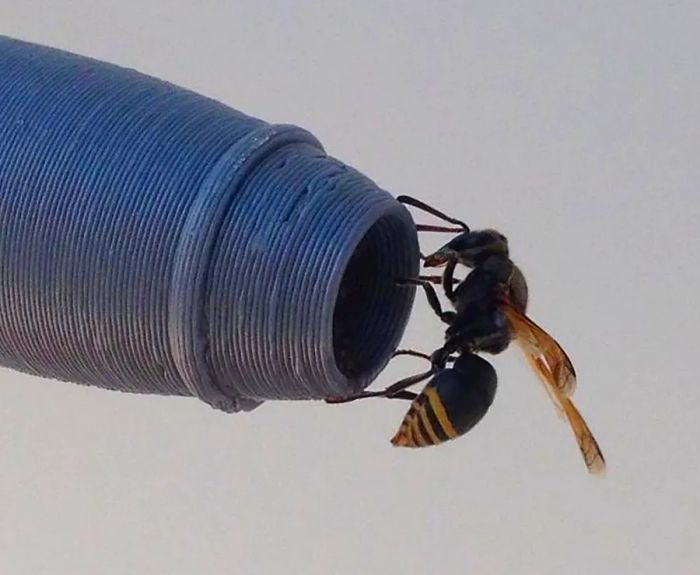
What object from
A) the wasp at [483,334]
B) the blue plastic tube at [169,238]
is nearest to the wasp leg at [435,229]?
the wasp at [483,334]

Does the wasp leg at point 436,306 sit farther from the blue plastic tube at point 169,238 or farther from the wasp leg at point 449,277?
the blue plastic tube at point 169,238

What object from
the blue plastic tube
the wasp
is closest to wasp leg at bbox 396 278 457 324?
the wasp

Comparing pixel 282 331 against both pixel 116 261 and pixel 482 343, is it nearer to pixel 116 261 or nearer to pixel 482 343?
pixel 116 261

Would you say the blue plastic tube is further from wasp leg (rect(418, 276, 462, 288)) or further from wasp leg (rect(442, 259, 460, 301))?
wasp leg (rect(442, 259, 460, 301))

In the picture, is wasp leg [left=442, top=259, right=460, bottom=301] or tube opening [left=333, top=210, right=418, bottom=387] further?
wasp leg [left=442, top=259, right=460, bottom=301]

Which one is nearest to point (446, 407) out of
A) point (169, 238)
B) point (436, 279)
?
point (436, 279)

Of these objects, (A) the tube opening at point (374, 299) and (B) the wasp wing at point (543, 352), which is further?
(B) the wasp wing at point (543, 352)
